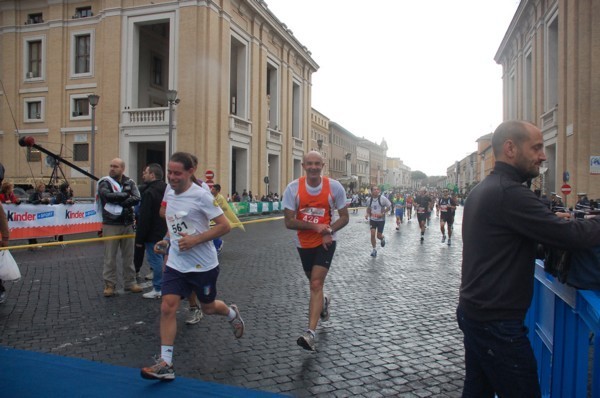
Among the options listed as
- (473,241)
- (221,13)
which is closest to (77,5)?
(221,13)

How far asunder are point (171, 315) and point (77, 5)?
3575 centimetres

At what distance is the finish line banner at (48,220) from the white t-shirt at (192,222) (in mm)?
9066

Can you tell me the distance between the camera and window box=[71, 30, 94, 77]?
3189cm

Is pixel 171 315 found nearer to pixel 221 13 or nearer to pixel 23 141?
pixel 23 141

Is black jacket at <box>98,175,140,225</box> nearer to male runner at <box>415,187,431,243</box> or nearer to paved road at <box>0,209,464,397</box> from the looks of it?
paved road at <box>0,209,464,397</box>

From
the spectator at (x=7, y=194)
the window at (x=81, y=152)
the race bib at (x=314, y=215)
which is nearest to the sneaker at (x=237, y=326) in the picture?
the race bib at (x=314, y=215)

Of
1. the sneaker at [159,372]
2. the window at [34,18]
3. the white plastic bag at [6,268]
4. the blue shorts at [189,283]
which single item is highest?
the window at [34,18]

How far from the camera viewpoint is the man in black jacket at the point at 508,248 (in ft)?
6.59

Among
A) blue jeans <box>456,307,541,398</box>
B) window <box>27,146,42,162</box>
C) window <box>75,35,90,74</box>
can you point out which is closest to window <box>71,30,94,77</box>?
window <box>75,35,90,74</box>

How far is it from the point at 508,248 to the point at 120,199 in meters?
6.01

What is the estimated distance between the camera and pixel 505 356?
6.88 feet

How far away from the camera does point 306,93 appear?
50.2 m

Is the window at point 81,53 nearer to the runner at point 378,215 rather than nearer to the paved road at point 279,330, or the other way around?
the runner at point 378,215

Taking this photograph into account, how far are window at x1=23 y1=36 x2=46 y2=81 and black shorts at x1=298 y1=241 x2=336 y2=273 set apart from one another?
3551 cm
